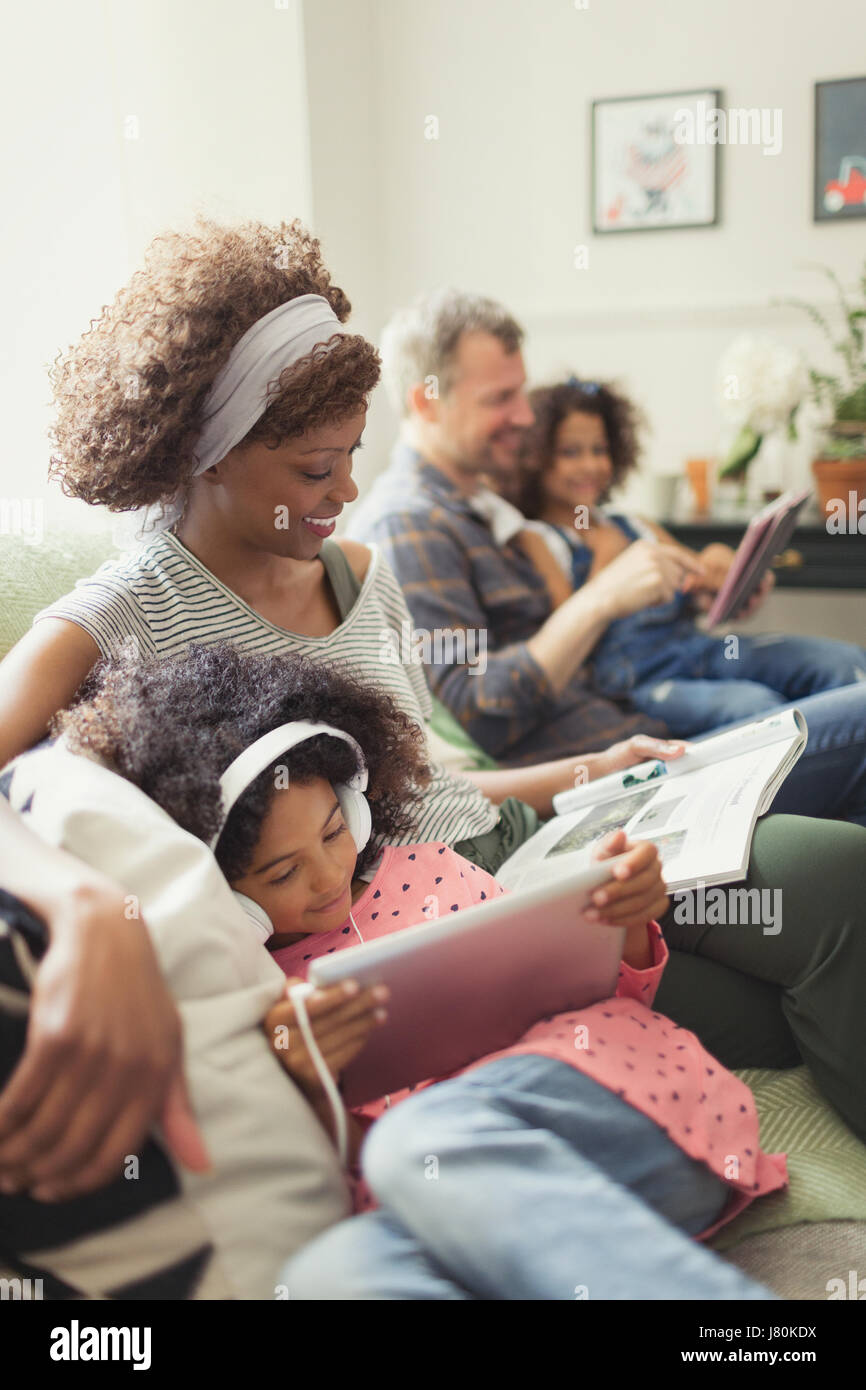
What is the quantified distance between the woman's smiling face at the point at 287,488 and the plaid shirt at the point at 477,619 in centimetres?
53

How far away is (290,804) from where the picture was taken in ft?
3.17

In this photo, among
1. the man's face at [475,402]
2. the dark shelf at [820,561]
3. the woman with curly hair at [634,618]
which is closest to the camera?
the man's face at [475,402]

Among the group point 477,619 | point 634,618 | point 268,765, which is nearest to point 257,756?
point 268,765

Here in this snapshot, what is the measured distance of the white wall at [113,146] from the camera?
6.86ft

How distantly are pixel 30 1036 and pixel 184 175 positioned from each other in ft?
7.37

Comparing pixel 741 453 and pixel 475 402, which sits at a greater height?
pixel 475 402

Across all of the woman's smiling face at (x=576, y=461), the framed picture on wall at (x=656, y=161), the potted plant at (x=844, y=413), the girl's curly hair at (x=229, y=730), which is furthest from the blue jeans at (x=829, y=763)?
the framed picture on wall at (x=656, y=161)

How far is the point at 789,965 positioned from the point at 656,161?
2.53 meters

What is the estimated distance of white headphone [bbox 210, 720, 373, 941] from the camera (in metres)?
0.94

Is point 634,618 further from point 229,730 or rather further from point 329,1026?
point 329,1026

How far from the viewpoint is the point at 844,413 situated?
282cm

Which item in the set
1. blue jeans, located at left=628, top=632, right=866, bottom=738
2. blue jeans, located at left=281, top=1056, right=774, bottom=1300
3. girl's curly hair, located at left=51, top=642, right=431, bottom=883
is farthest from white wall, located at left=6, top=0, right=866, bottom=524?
blue jeans, located at left=281, top=1056, right=774, bottom=1300

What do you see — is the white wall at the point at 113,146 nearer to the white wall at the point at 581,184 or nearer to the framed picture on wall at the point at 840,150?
the white wall at the point at 581,184
